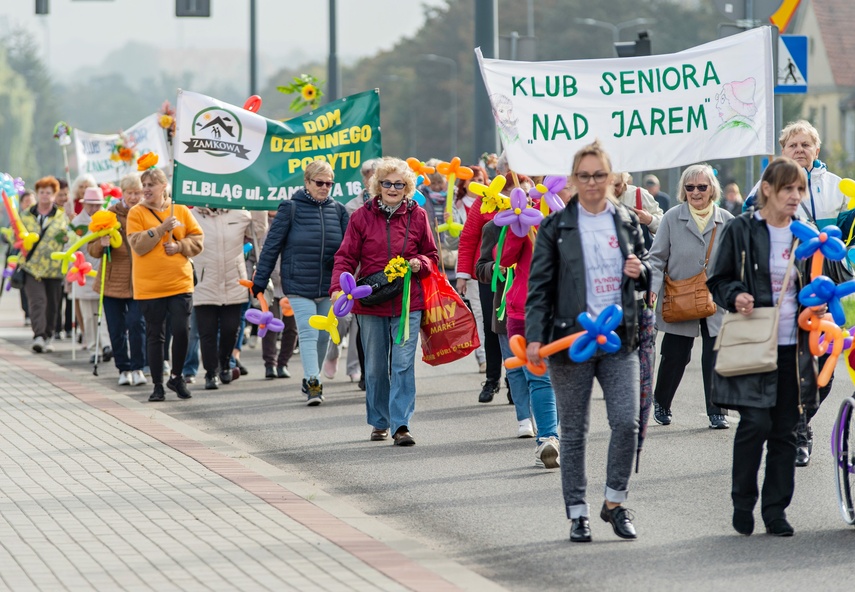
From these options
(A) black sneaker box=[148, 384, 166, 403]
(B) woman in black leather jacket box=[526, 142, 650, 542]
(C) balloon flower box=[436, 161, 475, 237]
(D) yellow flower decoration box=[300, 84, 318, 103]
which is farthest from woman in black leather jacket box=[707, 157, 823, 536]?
(D) yellow flower decoration box=[300, 84, 318, 103]

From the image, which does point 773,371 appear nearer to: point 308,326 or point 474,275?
point 474,275

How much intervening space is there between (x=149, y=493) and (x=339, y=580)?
2.18m

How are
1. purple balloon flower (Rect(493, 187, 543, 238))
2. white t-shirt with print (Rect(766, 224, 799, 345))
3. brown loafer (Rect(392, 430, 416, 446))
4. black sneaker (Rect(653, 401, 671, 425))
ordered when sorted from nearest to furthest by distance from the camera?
white t-shirt with print (Rect(766, 224, 799, 345))
purple balloon flower (Rect(493, 187, 543, 238))
brown loafer (Rect(392, 430, 416, 446))
black sneaker (Rect(653, 401, 671, 425))

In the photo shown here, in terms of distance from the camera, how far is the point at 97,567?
6031 mm

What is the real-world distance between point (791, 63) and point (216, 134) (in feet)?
15.9

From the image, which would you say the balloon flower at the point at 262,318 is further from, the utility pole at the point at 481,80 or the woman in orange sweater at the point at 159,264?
the utility pole at the point at 481,80

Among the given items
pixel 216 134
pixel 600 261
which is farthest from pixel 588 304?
pixel 216 134

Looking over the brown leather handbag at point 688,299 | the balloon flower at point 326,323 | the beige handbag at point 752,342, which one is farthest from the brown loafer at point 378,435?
the beige handbag at point 752,342

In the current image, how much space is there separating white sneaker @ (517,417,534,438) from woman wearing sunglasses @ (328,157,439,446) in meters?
0.72

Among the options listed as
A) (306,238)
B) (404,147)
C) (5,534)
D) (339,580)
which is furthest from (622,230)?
(404,147)

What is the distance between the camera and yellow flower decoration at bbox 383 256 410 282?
9.23m

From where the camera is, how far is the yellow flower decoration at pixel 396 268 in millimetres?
9227

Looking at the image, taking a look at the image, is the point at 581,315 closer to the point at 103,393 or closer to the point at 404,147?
the point at 103,393

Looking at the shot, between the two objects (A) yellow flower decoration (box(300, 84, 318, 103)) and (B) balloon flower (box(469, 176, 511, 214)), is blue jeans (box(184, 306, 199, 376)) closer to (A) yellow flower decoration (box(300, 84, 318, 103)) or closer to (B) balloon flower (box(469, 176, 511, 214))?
(A) yellow flower decoration (box(300, 84, 318, 103))
